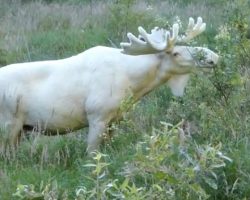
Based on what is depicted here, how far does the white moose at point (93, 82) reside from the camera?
6.74 meters

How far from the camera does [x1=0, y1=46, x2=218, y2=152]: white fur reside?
22.1ft

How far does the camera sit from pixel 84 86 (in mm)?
6836

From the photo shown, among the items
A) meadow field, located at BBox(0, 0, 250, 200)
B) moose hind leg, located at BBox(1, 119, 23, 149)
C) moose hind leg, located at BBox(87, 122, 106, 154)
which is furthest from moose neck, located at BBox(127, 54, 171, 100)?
moose hind leg, located at BBox(1, 119, 23, 149)

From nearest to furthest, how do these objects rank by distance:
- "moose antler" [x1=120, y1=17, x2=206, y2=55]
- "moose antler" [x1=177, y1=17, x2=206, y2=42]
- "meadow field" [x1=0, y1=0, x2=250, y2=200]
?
1. "meadow field" [x1=0, y1=0, x2=250, y2=200]
2. "moose antler" [x1=120, y1=17, x2=206, y2=55]
3. "moose antler" [x1=177, y1=17, x2=206, y2=42]

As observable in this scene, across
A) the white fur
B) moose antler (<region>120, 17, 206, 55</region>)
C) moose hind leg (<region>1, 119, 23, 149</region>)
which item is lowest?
moose hind leg (<region>1, 119, 23, 149</region>)

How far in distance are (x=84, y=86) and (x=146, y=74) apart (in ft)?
1.68

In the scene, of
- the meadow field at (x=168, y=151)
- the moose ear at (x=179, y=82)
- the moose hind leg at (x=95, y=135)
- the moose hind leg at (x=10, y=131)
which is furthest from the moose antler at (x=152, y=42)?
the moose hind leg at (x=10, y=131)

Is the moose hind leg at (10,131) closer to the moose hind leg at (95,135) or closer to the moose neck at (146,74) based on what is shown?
the moose hind leg at (95,135)

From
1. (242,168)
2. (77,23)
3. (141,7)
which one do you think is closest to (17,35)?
(77,23)

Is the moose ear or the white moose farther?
the moose ear

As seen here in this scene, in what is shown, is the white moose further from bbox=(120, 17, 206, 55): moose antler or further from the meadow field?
the meadow field

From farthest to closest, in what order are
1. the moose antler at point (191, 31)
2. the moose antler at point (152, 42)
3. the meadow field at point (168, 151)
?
the moose antler at point (191, 31) < the moose antler at point (152, 42) < the meadow field at point (168, 151)

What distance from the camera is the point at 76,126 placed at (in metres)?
6.98

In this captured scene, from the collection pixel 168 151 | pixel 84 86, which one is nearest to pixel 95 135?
pixel 84 86
